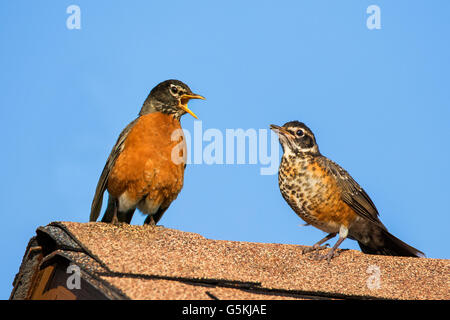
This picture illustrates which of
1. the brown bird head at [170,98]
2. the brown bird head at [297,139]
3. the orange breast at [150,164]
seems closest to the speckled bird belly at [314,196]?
the brown bird head at [297,139]

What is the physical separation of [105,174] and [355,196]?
2.89 m

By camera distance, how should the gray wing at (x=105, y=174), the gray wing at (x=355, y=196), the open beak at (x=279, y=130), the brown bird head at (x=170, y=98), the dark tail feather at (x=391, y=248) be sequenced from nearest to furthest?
the dark tail feather at (x=391, y=248)
the gray wing at (x=355, y=196)
the gray wing at (x=105, y=174)
the open beak at (x=279, y=130)
the brown bird head at (x=170, y=98)

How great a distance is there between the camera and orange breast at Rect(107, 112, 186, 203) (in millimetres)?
7660

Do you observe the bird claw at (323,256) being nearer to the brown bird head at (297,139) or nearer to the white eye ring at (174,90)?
the brown bird head at (297,139)

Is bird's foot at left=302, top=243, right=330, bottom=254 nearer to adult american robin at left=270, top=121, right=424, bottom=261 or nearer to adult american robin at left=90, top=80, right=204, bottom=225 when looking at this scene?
adult american robin at left=270, top=121, right=424, bottom=261

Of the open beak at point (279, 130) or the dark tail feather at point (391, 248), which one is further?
the open beak at point (279, 130)

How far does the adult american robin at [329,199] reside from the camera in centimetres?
753

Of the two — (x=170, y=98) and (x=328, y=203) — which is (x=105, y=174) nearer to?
(x=170, y=98)

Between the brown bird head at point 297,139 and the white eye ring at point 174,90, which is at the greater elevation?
the white eye ring at point 174,90

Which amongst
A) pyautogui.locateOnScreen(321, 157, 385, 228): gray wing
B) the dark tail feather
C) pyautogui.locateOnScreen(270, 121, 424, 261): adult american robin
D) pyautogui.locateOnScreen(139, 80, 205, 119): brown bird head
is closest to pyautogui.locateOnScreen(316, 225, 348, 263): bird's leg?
pyautogui.locateOnScreen(270, 121, 424, 261): adult american robin

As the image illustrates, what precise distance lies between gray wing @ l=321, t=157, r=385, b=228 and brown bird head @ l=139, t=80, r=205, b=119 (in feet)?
6.10
